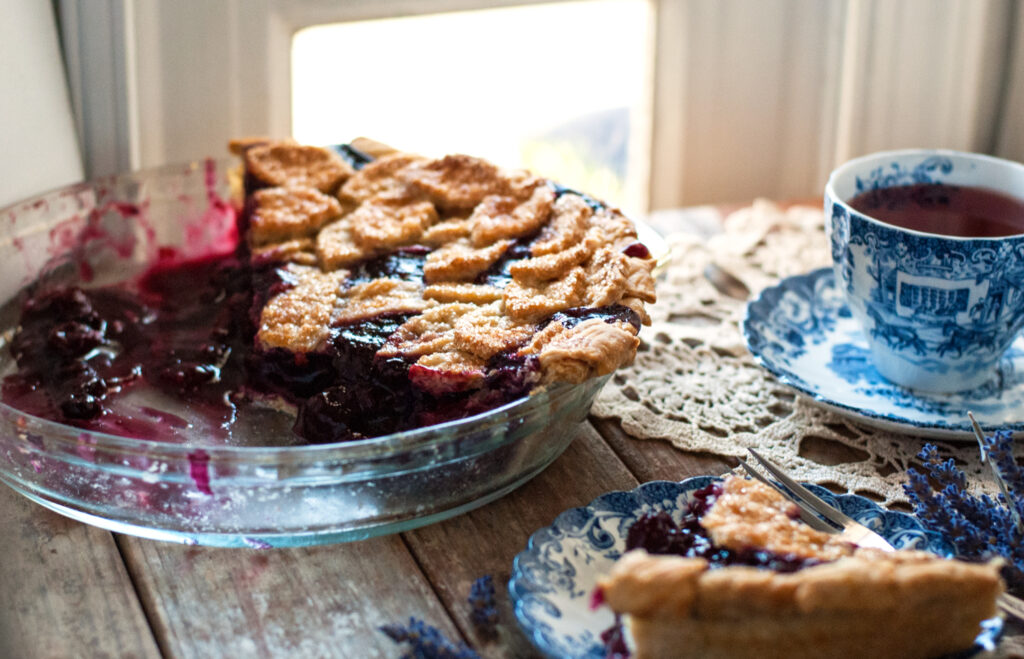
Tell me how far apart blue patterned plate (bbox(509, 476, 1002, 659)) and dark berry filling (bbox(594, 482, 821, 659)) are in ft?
0.06

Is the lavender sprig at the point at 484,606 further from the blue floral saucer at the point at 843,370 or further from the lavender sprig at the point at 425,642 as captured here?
the blue floral saucer at the point at 843,370

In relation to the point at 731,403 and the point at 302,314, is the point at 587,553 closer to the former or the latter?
the point at 731,403

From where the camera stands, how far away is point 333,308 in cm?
173

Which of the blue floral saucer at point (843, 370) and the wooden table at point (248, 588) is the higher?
the blue floral saucer at point (843, 370)

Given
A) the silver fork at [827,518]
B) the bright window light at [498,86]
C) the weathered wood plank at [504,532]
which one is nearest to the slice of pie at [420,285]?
the weathered wood plank at [504,532]

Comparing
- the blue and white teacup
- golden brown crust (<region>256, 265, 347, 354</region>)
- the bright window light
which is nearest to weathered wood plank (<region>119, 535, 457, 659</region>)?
golden brown crust (<region>256, 265, 347, 354</region>)

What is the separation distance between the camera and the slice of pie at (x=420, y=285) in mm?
1479

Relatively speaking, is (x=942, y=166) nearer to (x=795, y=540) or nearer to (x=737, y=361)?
(x=737, y=361)

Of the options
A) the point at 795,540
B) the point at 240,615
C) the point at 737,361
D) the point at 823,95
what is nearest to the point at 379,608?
the point at 240,615

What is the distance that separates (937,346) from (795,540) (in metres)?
0.60

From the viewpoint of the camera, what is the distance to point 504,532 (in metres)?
1.38

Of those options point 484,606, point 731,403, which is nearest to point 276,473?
point 484,606

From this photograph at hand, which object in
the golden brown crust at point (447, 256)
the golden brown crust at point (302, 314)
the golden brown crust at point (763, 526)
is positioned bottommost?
the golden brown crust at point (763, 526)

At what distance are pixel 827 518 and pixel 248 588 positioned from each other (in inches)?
28.4
